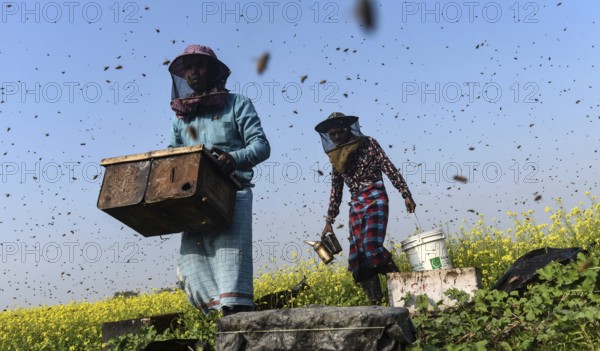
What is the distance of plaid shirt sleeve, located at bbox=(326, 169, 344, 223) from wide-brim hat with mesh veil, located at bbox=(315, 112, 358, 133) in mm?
624

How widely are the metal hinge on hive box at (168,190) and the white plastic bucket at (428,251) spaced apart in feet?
8.01

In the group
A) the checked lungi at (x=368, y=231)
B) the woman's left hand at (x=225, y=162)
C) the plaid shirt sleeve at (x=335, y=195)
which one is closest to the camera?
the woman's left hand at (x=225, y=162)

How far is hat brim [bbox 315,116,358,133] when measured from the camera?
7395 mm

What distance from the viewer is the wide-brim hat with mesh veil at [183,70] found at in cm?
559

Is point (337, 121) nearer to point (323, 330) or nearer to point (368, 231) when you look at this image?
point (368, 231)

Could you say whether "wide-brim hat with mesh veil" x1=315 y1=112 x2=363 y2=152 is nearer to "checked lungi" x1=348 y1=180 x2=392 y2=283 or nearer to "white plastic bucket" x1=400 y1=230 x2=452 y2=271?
"checked lungi" x1=348 y1=180 x2=392 y2=283

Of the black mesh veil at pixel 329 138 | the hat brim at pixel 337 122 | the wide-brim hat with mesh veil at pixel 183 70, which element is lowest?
the black mesh veil at pixel 329 138

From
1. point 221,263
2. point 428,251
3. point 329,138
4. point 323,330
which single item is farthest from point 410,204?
point 323,330

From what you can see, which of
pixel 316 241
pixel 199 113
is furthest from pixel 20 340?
pixel 199 113

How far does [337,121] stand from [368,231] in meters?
1.42

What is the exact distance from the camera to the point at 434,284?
6.19m

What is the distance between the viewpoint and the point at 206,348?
4.50 metres

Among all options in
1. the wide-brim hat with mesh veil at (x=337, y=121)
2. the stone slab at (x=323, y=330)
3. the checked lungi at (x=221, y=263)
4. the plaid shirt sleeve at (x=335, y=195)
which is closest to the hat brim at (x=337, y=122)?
the wide-brim hat with mesh veil at (x=337, y=121)

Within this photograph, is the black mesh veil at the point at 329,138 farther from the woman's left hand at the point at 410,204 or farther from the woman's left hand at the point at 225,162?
the woman's left hand at the point at 225,162
